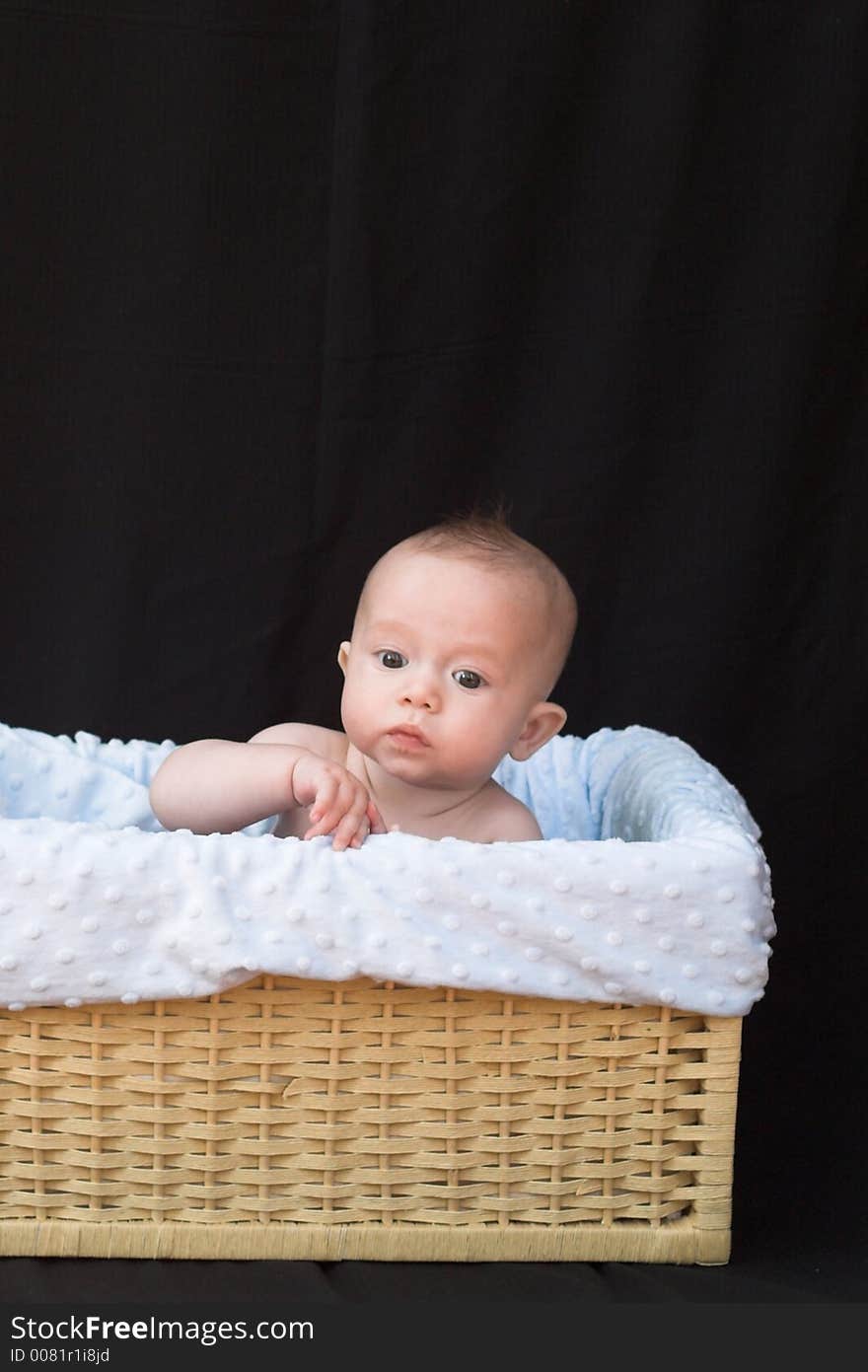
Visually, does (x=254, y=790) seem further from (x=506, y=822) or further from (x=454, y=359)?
(x=454, y=359)

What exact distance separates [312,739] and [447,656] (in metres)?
0.26

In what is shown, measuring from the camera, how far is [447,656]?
5.22 ft

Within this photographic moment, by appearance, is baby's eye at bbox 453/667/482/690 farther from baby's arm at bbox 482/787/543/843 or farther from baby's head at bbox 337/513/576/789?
baby's arm at bbox 482/787/543/843

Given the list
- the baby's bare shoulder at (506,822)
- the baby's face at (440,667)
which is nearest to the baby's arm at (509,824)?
the baby's bare shoulder at (506,822)

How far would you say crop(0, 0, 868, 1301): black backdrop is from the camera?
7.02 ft

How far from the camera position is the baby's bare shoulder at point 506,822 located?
1.70 metres

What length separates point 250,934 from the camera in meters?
1.37

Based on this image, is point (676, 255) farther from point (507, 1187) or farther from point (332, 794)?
point (507, 1187)

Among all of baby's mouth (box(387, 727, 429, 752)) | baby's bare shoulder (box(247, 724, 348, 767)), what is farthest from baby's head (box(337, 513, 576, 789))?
baby's bare shoulder (box(247, 724, 348, 767))

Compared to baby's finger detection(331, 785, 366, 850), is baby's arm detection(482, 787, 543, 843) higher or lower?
lower

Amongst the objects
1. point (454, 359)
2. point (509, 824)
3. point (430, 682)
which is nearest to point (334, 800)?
point (430, 682)

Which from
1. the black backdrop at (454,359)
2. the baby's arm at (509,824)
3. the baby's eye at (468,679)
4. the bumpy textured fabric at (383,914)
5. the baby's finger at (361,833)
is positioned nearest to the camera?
the bumpy textured fabric at (383,914)

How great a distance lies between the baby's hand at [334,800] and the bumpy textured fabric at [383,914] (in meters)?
0.10

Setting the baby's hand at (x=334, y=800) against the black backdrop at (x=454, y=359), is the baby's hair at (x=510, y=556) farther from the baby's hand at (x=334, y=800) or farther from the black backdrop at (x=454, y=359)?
the black backdrop at (x=454, y=359)
